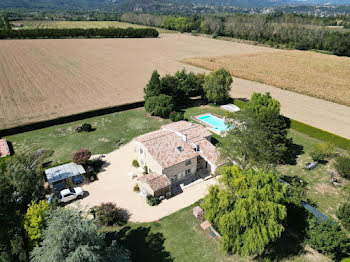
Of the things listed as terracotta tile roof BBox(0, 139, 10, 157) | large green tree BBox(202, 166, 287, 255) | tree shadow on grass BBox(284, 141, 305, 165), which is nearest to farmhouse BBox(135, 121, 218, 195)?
large green tree BBox(202, 166, 287, 255)

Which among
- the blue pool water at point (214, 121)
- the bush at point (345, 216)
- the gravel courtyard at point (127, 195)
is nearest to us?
the bush at point (345, 216)

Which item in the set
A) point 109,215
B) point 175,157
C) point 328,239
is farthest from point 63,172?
point 328,239

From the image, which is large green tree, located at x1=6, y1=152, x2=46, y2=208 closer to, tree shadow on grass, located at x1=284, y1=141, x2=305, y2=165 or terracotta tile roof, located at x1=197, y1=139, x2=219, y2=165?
terracotta tile roof, located at x1=197, y1=139, x2=219, y2=165

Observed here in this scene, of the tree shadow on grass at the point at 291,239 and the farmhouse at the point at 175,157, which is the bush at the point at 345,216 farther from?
the farmhouse at the point at 175,157

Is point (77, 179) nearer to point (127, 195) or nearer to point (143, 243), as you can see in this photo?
point (127, 195)

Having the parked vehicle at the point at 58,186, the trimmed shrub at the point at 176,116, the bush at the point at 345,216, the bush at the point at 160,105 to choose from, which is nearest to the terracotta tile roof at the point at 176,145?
the trimmed shrub at the point at 176,116

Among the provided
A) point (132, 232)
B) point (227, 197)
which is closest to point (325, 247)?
point (227, 197)
